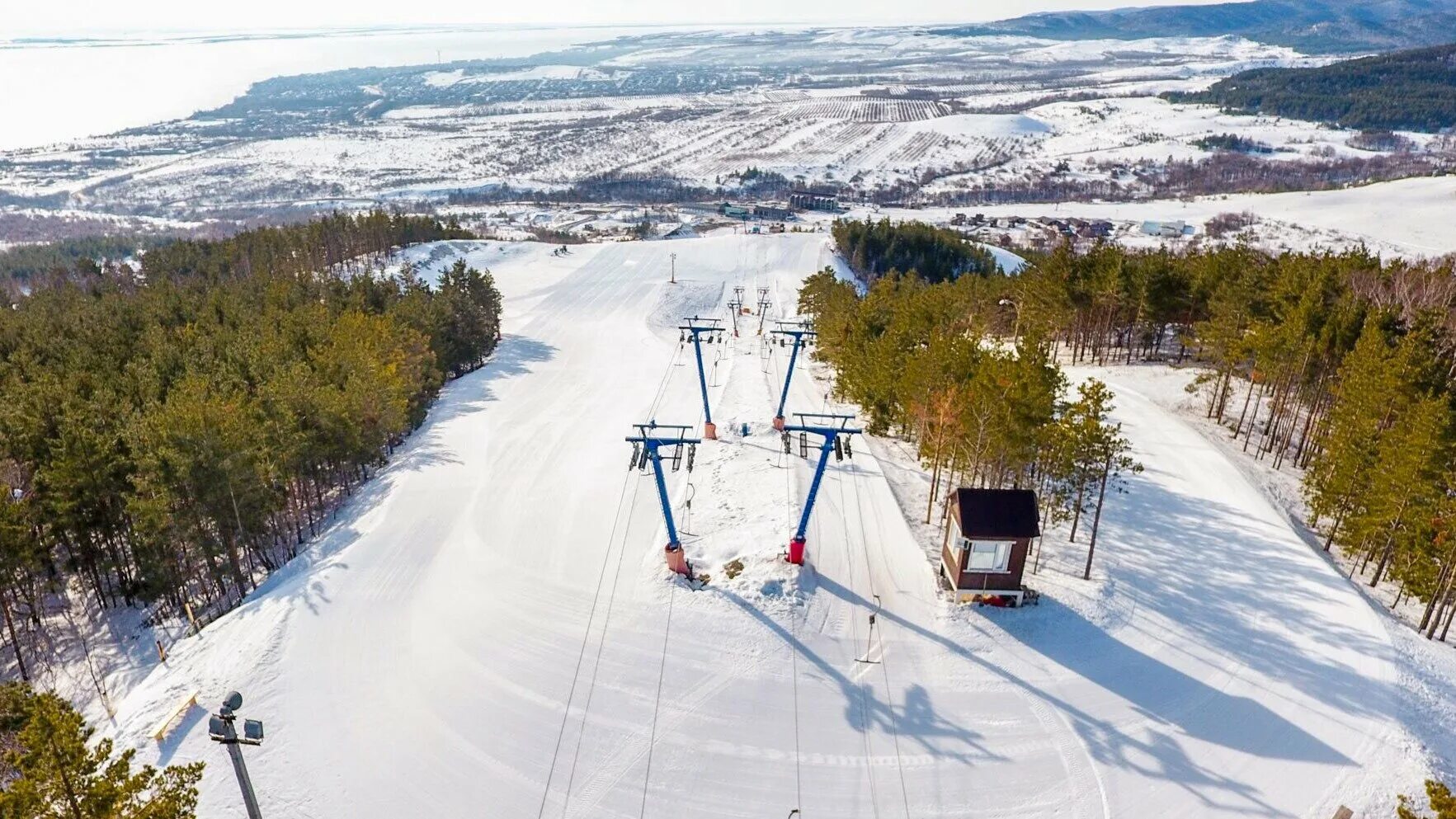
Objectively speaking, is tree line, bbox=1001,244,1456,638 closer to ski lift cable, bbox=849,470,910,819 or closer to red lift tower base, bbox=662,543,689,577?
ski lift cable, bbox=849,470,910,819

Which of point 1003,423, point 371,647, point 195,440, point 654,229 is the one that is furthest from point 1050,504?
point 654,229

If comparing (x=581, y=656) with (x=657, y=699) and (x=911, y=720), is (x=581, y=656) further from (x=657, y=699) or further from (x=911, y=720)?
(x=911, y=720)

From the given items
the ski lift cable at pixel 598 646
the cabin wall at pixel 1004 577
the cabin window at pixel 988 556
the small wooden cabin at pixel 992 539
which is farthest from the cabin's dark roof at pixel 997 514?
the ski lift cable at pixel 598 646

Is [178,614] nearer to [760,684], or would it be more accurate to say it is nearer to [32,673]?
[32,673]

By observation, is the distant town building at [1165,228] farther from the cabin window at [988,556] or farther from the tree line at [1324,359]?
the cabin window at [988,556]

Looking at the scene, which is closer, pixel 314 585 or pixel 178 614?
pixel 314 585

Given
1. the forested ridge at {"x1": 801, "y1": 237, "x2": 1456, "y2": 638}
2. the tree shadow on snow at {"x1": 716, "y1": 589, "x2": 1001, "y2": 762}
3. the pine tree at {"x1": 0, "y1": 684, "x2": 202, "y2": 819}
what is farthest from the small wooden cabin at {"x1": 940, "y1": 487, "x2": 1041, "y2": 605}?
the pine tree at {"x1": 0, "y1": 684, "x2": 202, "y2": 819}

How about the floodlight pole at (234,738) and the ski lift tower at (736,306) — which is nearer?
the floodlight pole at (234,738)
